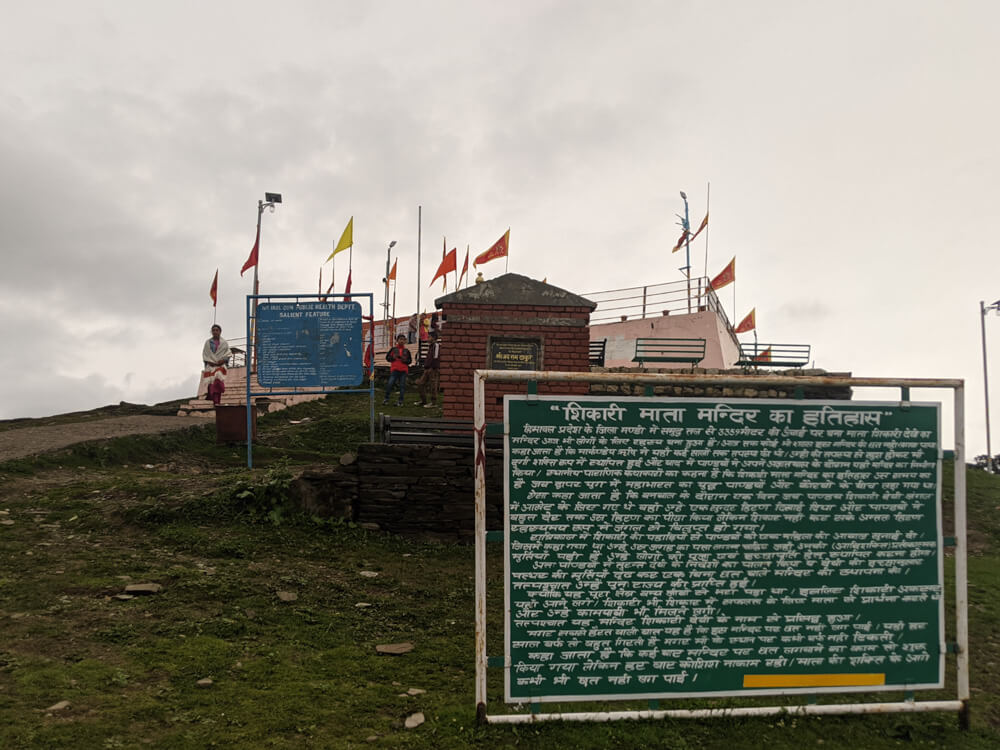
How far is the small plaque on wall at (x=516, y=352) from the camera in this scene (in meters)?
14.0

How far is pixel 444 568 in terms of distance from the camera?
8219 millimetres

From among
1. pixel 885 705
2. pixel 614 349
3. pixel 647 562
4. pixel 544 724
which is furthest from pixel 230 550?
pixel 614 349

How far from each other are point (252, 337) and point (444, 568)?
6.73m

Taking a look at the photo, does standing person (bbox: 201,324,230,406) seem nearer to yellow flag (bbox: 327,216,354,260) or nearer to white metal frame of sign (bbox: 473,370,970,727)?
yellow flag (bbox: 327,216,354,260)

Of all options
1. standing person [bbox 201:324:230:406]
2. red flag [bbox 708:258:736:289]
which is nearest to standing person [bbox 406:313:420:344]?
red flag [bbox 708:258:736:289]

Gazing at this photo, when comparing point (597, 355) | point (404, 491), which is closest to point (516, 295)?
point (404, 491)

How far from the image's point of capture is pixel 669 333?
2728 cm

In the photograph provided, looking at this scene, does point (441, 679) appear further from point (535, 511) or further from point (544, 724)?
point (535, 511)

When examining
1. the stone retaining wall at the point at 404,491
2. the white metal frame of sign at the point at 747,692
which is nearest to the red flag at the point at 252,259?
the stone retaining wall at the point at 404,491

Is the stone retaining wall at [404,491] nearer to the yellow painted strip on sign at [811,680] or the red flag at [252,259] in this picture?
the yellow painted strip on sign at [811,680]

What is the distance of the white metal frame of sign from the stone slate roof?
948 cm

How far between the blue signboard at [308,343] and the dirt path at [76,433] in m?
4.18

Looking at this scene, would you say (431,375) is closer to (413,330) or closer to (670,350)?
(670,350)

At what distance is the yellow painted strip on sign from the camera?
4359 mm
